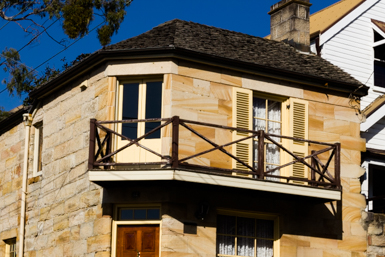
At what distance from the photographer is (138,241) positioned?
15.8 m

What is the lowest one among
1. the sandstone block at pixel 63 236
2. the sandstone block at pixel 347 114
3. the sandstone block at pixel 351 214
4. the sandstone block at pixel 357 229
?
the sandstone block at pixel 63 236

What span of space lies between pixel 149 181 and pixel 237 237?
2516 mm

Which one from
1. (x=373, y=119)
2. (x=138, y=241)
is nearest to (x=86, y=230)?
(x=138, y=241)

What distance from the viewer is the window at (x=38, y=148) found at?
63.5 feet

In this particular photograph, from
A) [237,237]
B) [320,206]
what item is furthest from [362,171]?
[237,237]

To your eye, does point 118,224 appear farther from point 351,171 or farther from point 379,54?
point 379,54

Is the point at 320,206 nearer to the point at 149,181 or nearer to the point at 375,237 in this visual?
the point at 375,237

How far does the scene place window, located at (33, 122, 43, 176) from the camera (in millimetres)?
19359

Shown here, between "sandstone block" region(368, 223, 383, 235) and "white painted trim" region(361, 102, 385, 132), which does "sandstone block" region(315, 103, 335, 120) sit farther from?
"sandstone block" region(368, 223, 383, 235)

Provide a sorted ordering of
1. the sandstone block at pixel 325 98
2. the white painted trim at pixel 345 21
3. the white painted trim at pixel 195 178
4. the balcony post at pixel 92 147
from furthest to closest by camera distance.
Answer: the white painted trim at pixel 345 21, the sandstone block at pixel 325 98, the balcony post at pixel 92 147, the white painted trim at pixel 195 178

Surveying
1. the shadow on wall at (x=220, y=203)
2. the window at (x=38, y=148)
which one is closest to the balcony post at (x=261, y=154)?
the shadow on wall at (x=220, y=203)

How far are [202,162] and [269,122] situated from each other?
91.7 inches

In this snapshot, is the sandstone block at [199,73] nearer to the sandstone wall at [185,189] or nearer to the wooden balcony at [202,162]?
the sandstone wall at [185,189]

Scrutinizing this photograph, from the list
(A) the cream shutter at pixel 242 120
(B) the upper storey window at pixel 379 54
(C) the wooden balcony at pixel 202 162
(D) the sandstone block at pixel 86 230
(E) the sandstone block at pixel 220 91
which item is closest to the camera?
(C) the wooden balcony at pixel 202 162
